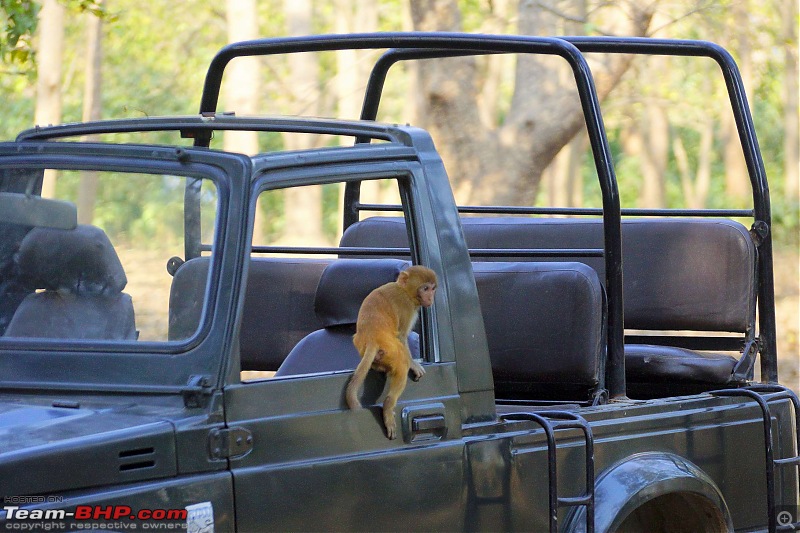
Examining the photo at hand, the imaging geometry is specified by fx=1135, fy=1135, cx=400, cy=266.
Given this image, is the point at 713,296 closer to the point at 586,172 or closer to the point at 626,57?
the point at 626,57

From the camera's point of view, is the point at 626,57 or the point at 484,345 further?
the point at 626,57

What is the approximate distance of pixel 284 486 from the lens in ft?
9.55

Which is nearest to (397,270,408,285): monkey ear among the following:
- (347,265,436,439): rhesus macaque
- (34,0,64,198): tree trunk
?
(347,265,436,439): rhesus macaque

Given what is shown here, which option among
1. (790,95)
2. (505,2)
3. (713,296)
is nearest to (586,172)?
(790,95)

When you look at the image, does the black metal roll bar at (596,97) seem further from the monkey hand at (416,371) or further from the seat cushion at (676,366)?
the monkey hand at (416,371)

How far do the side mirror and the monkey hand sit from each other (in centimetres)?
106

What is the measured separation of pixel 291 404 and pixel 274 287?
169 cm

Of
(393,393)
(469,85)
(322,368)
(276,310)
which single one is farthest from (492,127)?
(393,393)

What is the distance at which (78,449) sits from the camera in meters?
2.60

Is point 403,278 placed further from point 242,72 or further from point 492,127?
point 242,72

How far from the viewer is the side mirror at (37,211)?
3.30 metres

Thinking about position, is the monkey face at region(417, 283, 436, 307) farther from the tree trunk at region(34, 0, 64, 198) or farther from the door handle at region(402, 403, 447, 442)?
the tree trunk at region(34, 0, 64, 198)

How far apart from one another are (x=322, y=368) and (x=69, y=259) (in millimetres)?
898

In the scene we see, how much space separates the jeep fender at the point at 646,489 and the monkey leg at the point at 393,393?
0.79 metres
